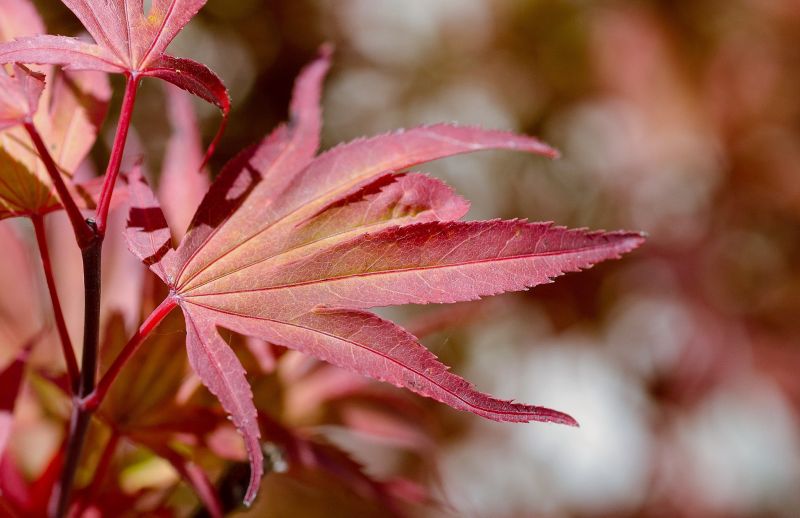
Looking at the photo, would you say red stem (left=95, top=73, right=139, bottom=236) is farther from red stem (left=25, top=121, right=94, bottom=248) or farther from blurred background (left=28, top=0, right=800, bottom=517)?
blurred background (left=28, top=0, right=800, bottom=517)

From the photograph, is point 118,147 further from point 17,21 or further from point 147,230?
point 17,21

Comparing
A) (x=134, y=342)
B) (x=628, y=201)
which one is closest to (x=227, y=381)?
(x=134, y=342)

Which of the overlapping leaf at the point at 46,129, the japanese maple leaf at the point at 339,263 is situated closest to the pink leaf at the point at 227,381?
the japanese maple leaf at the point at 339,263

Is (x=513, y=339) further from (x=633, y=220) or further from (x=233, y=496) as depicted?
(x=233, y=496)

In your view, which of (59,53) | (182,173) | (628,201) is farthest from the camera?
(628,201)

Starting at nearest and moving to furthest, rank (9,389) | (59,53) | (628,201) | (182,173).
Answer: (59,53) → (9,389) → (182,173) → (628,201)

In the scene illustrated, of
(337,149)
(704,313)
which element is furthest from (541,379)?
(337,149)
